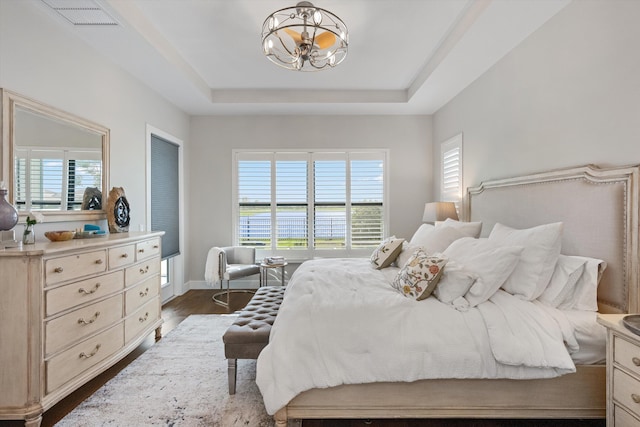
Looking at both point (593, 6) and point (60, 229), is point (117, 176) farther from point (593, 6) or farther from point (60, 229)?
point (593, 6)

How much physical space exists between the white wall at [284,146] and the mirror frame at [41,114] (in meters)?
1.99

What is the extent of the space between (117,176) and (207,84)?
68.7 inches

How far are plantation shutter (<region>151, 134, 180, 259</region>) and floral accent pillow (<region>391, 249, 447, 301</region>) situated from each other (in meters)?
3.22

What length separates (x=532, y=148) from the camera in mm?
2635

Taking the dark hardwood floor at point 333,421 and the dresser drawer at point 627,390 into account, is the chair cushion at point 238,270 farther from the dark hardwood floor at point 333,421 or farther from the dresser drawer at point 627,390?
the dresser drawer at point 627,390

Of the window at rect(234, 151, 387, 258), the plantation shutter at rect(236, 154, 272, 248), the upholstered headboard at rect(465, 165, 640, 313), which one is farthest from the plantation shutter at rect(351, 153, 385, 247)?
the upholstered headboard at rect(465, 165, 640, 313)

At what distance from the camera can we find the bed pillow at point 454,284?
6.46 ft

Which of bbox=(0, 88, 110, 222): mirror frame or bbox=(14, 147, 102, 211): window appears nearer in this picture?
bbox=(0, 88, 110, 222): mirror frame

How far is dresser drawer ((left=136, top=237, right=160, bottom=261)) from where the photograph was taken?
8.91ft

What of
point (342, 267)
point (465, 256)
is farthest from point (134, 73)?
point (465, 256)

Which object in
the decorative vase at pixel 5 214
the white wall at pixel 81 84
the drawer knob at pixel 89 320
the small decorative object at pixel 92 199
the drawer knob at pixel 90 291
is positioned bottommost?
the drawer knob at pixel 89 320

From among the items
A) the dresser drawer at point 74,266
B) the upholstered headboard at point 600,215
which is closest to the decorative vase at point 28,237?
the dresser drawer at point 74,266

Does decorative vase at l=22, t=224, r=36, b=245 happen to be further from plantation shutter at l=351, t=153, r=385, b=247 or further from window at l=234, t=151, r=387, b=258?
plantation shutter at l=351, t=153, r=385, b=247

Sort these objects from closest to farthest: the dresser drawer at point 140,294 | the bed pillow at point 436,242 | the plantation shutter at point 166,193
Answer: the dresser drawer at point 140,294, the bed pillow at point 436,242, the plantation shutter at point 166,193
